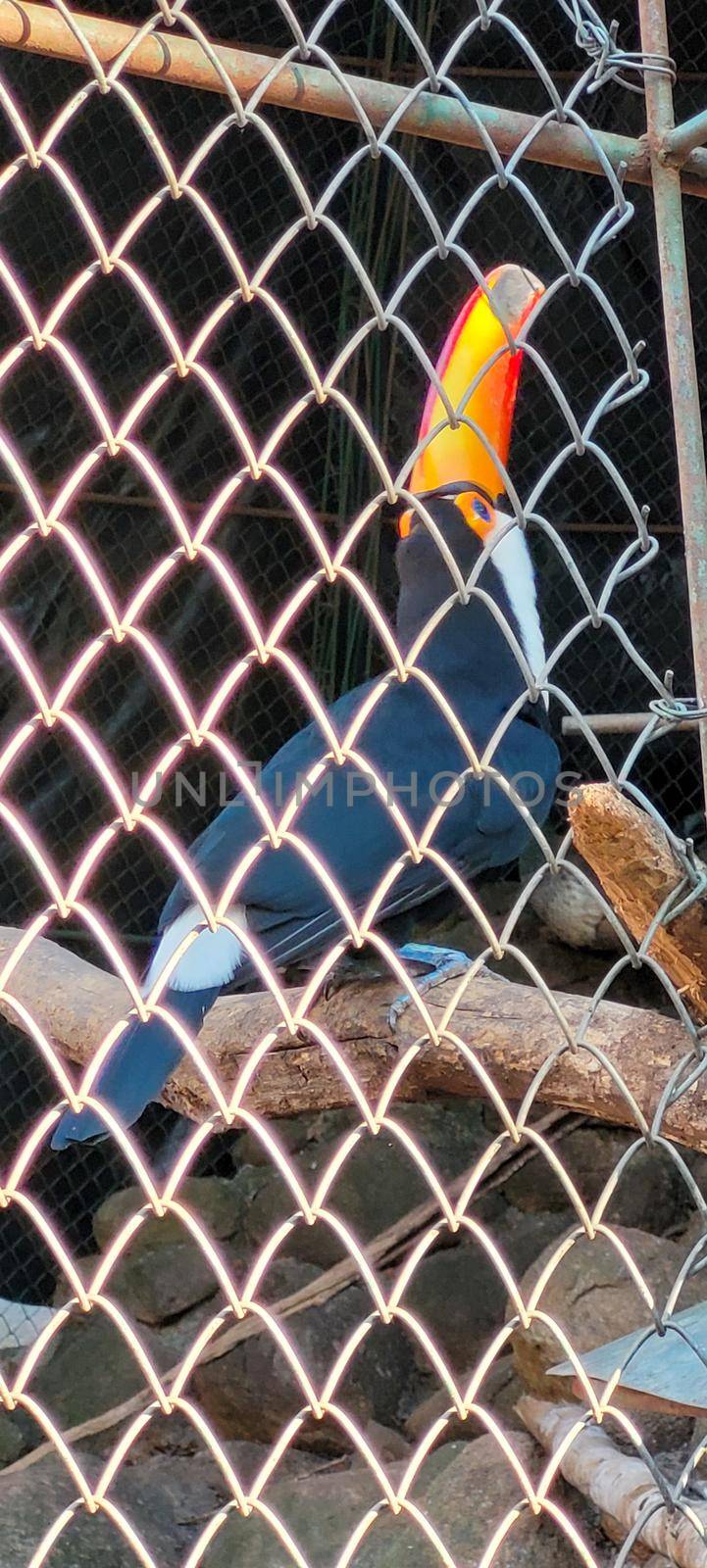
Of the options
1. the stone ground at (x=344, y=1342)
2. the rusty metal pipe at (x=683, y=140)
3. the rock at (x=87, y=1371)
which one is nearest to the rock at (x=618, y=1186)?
the stone ground at (x=344, y=1342)

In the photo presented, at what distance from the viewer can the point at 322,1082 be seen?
62.2 inches

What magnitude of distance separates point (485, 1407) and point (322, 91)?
2.54 m

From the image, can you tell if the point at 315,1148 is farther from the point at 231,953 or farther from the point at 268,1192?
the point at 231,953

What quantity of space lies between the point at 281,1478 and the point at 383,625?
252 cm

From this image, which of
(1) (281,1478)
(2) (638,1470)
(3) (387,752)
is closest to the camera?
(3) (387,752)

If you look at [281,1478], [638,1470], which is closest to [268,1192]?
[281,1478]

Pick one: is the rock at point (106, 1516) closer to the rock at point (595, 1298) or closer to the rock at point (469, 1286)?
the rock at point (469, 1286)

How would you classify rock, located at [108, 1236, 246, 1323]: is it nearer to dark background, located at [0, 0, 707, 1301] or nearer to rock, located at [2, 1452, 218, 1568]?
dark background, located at [0, 0, 707, 1301]

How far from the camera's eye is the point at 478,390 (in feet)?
5.68

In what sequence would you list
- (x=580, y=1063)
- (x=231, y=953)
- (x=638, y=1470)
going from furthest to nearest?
→ (x=638, y=1470) < (x=231, y=953) < (x=580, y=1063)

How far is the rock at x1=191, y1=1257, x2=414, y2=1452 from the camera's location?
309 cm

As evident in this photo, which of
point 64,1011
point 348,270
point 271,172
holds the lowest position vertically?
point 64,1011

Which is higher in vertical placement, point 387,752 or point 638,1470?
point 387,752

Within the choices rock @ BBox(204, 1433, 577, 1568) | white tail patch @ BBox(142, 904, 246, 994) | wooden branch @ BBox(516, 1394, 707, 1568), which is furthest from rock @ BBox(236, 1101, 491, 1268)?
white tail patch @ BBox(142, 904, 246, 994)
